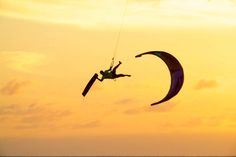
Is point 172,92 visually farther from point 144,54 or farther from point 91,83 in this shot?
point 91,83

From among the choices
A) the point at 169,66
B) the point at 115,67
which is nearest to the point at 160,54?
the point at 169,66

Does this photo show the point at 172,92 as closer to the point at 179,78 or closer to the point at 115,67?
the point at 179,78

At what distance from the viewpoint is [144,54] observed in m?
28.5

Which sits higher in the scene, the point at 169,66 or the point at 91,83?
the point at 169,66

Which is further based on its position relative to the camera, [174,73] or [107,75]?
[174,73]

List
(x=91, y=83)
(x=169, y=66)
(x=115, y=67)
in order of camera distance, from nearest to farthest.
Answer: (x=115, y=67) → (x=91, y=83) → (x=169, y=66)

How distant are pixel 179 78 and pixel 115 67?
20.1 feet

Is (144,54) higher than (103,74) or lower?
higher

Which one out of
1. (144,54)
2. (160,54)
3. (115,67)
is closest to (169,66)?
(160,54)

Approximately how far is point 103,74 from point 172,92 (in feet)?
20.1

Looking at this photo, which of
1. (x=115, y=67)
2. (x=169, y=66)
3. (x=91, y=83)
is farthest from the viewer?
(x=169, y=66)

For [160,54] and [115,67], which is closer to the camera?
[115,67]

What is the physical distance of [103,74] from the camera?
2764 cm

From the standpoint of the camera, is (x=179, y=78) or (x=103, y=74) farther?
(x=179, y=78)
